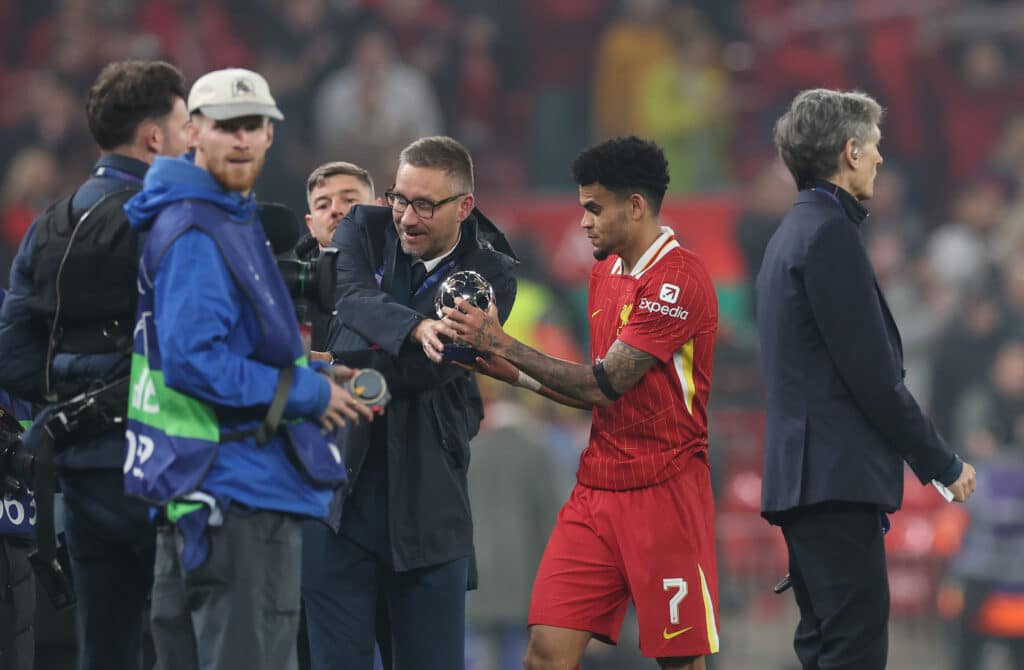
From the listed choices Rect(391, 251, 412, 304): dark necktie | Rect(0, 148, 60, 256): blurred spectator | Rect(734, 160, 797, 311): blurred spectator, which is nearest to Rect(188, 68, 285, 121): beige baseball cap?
Rect(391, 251, 412, 304): dark necktie

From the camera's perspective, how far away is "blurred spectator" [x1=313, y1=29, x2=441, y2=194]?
47.0 feet

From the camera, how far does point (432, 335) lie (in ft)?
14.8

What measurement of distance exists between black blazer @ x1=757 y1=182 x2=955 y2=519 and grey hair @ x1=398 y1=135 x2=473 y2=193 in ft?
3.17

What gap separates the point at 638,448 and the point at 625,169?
85 cm

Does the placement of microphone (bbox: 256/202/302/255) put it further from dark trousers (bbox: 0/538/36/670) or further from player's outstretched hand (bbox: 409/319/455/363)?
dark trousers (bbox: 0/538/36/670)

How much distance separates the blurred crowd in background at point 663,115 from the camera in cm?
1316

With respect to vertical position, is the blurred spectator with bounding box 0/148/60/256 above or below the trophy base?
above

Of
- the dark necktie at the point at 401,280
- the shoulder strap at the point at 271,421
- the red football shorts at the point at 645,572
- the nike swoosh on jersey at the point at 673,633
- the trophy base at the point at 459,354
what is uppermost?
the dark necktie at the point at 401,280

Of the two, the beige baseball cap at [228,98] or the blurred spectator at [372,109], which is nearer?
the beige baseball cap at [228,98]

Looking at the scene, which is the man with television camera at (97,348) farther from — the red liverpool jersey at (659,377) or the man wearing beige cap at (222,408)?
the red liverpool jersey at (659,377)

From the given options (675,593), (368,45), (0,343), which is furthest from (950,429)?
(0,343)

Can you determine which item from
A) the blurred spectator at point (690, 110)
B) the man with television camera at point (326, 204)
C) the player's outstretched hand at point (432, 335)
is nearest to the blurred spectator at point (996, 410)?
the blurred spectator at point (690, 110)

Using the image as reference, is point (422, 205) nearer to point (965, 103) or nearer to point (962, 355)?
point (962, 355)

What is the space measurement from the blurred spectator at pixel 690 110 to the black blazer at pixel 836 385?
993cm
